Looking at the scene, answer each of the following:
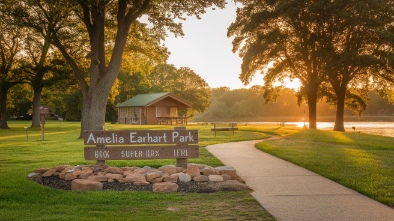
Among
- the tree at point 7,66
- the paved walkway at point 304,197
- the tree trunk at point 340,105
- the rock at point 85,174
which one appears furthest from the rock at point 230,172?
the tree at point 7,66

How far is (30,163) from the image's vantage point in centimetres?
1424

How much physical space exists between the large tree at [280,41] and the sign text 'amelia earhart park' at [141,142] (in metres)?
27.2

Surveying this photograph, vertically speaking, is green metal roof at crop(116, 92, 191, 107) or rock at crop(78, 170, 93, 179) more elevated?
green metal roof at crop(116, 92, 191, 107)

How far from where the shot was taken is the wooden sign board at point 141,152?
10891mm

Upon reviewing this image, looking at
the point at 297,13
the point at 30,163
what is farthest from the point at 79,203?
the point at 297,13

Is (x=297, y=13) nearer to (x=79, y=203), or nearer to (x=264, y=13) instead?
(x=264, y=13)

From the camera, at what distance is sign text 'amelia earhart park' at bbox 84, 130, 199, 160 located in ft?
35.7

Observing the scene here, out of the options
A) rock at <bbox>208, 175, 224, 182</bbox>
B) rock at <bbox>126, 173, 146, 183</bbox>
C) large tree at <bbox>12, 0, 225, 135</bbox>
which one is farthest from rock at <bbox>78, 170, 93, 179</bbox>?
large tree at <bbox>12, 0, 225, 135</bbox>

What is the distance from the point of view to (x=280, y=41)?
38656 mm

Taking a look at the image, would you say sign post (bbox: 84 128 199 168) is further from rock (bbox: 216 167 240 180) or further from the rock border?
rock (bbox: 216 167 240 180)

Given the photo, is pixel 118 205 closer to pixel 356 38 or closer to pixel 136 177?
pixel 136 177

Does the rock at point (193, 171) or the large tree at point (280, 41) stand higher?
the large tree at point (280, 41)

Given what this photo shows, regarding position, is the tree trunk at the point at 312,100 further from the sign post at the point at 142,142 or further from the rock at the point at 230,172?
the rock at the point at 230,172

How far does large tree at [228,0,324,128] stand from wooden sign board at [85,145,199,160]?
89.6ft
